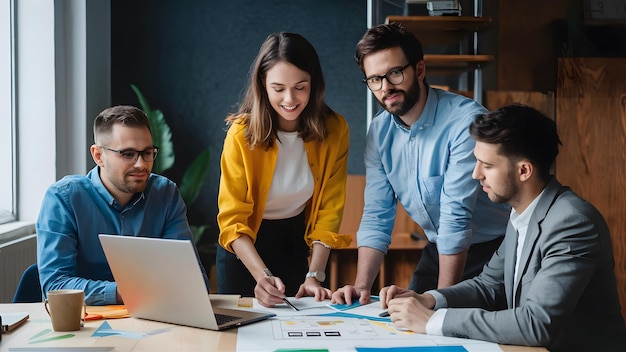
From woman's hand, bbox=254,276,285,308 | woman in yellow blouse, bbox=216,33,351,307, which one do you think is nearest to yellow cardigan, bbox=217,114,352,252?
woman in yellow blouse, bbox=216,33,351,307

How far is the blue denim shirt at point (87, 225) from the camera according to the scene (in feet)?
7.08

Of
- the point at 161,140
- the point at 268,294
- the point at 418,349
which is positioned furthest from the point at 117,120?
the point at 161,140

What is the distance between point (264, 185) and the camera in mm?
2539

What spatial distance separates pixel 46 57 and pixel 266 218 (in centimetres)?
180

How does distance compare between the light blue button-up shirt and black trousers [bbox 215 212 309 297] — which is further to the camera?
black trousers [bbox 215 212 309 297]

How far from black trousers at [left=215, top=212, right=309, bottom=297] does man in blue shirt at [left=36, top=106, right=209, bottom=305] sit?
0.35 meters

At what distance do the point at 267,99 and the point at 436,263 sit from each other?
0.85m

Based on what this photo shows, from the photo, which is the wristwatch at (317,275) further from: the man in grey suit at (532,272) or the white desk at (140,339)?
the white desk at (140,339)

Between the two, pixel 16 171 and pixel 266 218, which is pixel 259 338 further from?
pixel 16 171

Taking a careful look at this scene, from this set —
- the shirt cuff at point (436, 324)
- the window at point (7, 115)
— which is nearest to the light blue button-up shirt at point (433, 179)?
the shirt cuff at point (436, 324)

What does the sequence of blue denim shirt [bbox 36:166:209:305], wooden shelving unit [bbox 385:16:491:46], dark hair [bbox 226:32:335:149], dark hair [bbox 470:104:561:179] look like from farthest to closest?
wooden shelving unit [bbox 385:16:491:46], dark hair [bbox 226:32:335:149], blue denim shirt [bbox 36:166:209:305], dark hair [bbox 470:104:561:179]

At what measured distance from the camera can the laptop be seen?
169 centimetres

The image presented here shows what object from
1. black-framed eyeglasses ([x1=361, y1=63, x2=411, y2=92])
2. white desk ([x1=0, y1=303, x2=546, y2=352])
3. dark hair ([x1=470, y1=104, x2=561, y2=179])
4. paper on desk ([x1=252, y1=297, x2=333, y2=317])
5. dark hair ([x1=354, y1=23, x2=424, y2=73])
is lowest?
paper on desk ([x1=252, y1=297, x2=333, y2=317])

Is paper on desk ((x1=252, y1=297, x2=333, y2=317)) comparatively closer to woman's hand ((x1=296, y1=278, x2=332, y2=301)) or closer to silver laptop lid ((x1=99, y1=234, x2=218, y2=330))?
woman's hand ((x1=296, y1=278, x2=332, y2=301))
